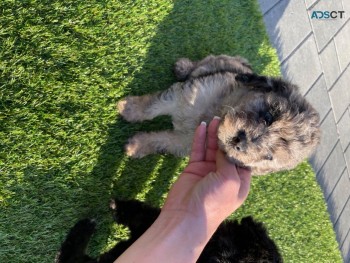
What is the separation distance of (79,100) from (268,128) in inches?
56.5

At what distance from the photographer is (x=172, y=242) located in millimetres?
2064

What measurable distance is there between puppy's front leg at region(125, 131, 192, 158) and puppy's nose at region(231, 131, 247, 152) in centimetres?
83

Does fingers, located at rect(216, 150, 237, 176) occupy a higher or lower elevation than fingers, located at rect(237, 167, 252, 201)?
higher

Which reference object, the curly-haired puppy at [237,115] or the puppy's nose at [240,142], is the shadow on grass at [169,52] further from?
the puppy's nose at [240,142]

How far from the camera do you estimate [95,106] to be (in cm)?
295

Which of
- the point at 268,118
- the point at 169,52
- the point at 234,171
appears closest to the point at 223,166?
the point at 234,171

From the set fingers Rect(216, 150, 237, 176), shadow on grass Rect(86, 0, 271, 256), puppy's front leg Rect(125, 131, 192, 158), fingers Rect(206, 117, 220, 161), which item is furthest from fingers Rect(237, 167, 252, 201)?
shadow on grass Rect(86, 0, 271, 256)

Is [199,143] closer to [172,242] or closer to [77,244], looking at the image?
[172,242]

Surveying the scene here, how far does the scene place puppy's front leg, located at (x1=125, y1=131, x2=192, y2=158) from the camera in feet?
10.1

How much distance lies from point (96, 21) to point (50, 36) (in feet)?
1.32

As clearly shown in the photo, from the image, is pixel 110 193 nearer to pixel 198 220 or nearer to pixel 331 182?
pixel 198 220

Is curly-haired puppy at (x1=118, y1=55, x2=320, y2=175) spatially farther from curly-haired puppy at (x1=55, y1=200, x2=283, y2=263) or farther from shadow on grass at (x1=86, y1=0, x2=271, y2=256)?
curly-haired puppy at (x1=55, y1=200, x2=283, y2=263)

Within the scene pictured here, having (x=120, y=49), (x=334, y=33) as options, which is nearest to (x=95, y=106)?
(x=120, y=49)

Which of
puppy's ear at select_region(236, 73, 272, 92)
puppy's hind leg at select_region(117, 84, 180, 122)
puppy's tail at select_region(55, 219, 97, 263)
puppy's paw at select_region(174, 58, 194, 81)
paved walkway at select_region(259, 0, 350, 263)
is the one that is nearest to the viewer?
puppy's ear at select_region(236, 73, 272, 92)
